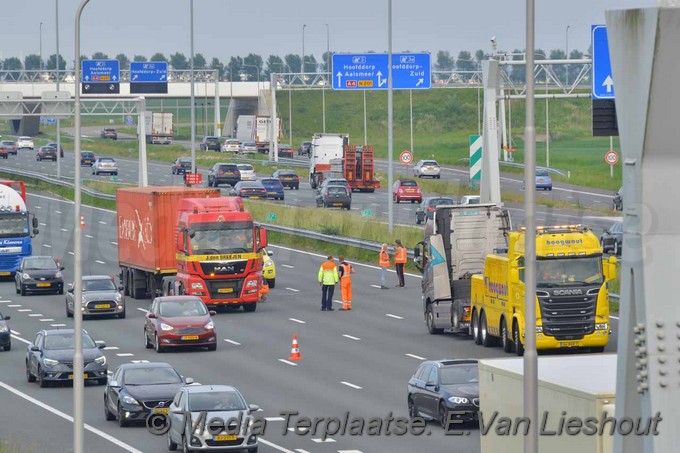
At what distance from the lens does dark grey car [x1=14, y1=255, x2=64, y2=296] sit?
180 ft

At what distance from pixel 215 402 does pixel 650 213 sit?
14.1 metres

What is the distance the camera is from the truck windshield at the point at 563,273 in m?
36.6

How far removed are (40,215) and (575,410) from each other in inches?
2702

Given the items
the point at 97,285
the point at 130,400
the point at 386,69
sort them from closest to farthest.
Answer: the point at 130,400 < the point at 97,285 < the point at 386,69

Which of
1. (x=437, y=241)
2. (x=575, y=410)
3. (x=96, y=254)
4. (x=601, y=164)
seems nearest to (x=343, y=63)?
(x=96, y=254)

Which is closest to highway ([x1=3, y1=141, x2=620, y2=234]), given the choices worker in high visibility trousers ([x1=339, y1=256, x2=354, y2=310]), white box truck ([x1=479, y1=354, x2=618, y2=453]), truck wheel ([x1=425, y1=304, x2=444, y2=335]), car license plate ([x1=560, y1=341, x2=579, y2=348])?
worker in high visibility trousers ([x1=339, y1=256, x2=354, y2=310])

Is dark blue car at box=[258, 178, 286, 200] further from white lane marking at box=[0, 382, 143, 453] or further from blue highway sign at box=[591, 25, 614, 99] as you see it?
white lane marking at box=[0, 382, 143, 453]

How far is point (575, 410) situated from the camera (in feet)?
55.2

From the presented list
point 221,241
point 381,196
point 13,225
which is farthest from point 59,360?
point 381,196

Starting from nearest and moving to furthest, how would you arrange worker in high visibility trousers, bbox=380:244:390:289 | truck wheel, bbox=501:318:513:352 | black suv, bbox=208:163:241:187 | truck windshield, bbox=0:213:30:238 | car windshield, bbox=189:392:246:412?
car windshield, bbox=189:392:246:412, truck wheel, bbox=501:318:513:352, worker in high visibility trousers, bbox=380:244:390:289, truck windshield, bbox=0:213:30:238, black suv, bbox=208:163:241:187

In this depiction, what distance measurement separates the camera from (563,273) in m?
36.6

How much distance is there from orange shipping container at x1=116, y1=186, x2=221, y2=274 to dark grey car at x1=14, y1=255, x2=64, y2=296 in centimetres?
247

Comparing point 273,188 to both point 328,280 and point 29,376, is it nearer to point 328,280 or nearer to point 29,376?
point 328,280

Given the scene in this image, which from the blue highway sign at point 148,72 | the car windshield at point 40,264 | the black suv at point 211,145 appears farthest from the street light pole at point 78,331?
the black suv at point 211,145
